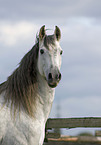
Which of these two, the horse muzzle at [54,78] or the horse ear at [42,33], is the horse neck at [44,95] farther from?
the horse ear at [42,33]

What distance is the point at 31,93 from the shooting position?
4898mm

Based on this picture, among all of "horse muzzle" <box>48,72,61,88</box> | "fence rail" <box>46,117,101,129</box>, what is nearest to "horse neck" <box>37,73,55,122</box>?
"horse muzzle" <box>48,72,61,88</box>

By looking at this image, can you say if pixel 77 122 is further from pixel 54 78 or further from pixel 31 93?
pixel 54 78

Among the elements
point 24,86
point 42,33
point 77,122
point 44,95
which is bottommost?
point 77,122

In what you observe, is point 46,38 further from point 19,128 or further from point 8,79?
point 19,128

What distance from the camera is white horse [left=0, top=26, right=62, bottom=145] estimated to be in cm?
456

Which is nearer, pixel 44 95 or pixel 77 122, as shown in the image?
pixel 44 95

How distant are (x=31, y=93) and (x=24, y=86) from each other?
0.18 m

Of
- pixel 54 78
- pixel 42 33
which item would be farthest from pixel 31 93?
pixel 42 33

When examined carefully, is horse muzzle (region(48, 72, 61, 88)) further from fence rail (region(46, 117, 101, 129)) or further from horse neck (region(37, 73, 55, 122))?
fence rail (region(46, 117, 101, 129))

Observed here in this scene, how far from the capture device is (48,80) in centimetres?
454

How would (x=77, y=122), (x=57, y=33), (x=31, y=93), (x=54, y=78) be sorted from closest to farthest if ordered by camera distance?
1. (x=54, y=78)
2. (x=31, y=93)
3. (x=57, y=33)
4. (x=77, y=122)

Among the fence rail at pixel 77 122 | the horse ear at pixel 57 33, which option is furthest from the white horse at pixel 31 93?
the fence rail at pixel 77 122

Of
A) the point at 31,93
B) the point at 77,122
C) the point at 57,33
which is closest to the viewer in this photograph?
the point at 31,93
